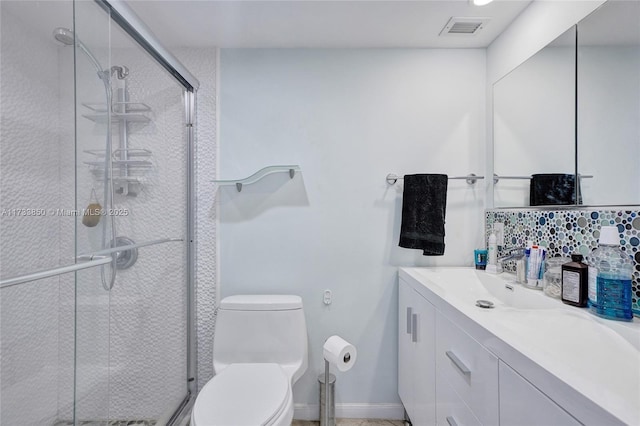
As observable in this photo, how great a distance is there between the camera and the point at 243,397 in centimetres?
116

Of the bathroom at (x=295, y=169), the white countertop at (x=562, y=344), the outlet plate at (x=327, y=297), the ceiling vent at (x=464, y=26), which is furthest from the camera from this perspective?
the outlet plate at (x=327, y=297)

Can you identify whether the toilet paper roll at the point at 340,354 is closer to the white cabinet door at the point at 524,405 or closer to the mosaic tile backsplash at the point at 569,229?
the white cabinet door at the point at 524,405

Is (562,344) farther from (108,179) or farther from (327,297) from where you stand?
(108,179)

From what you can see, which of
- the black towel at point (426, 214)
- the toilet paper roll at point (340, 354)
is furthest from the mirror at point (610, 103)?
the toilet paper roll at point (340, 354)

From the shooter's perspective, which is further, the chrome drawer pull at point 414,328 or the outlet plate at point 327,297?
the outlet plate at point 327,297

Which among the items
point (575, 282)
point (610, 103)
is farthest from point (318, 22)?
point (575, 282)

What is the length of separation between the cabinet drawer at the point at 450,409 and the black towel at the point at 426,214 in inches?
25.1

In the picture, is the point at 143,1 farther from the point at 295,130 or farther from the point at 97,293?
the point at 97,293

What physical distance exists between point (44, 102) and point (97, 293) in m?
0.61

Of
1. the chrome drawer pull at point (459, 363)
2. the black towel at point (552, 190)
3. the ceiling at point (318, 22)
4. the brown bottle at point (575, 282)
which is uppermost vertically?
the ceiling at point (318, 22)

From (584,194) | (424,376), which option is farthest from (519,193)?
(424,376)

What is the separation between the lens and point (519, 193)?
4.73ft

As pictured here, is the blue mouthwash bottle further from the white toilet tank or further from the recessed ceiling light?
the white toilet tank

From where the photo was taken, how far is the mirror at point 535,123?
1.18m
